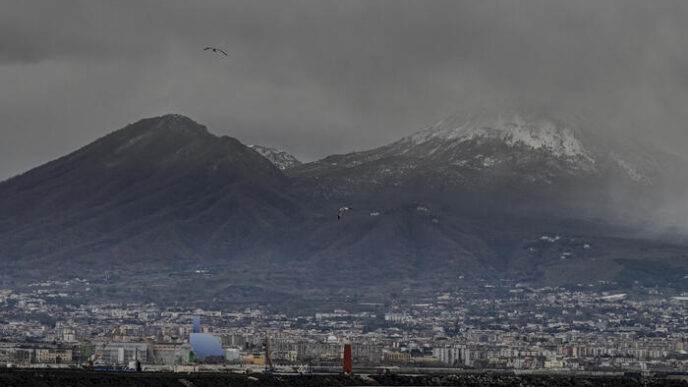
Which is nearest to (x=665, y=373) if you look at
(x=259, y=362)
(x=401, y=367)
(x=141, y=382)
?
(x=401, y=367)

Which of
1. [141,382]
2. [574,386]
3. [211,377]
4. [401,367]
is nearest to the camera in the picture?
[141,382]

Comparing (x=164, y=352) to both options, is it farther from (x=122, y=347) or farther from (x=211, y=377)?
(x=211, y=377)

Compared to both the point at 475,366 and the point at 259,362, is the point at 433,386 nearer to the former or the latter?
the point at 259,362

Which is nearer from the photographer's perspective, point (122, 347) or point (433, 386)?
point (433, 386)

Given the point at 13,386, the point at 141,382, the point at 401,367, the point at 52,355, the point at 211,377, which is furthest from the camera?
the point at 401,367

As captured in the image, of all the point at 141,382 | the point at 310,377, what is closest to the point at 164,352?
the point at 310,377

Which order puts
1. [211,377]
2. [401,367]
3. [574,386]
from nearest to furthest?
[211,377] → [574,386] → [401,367]

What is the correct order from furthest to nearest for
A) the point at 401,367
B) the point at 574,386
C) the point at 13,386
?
the point at 401,367
the point at 574,386
the point at 13,386

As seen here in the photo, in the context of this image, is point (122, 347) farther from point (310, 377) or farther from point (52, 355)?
point (310, 377)

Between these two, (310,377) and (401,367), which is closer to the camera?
(310,377)
